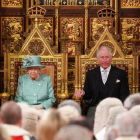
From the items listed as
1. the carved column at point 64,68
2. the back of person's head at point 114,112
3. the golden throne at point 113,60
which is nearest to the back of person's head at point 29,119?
the back of person's head at point 114,112

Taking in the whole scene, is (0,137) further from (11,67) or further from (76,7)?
(76,7)

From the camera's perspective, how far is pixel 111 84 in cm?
805

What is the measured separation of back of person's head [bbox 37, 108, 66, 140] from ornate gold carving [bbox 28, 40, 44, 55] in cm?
514

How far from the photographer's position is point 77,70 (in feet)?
28.5

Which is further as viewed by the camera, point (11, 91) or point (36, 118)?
point (11, 91)

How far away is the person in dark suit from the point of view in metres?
8.02

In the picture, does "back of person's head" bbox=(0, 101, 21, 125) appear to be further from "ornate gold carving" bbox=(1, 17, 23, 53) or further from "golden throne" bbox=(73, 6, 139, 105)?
"ornate gold carving" bbox=(1, 17, 23, 53)

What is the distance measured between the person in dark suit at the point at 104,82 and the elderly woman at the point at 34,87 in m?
0.63

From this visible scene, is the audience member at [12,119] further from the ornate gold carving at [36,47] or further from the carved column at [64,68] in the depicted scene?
the ornate gold carving at [36,47]

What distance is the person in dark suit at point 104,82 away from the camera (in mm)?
8023

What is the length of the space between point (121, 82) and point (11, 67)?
2051mm

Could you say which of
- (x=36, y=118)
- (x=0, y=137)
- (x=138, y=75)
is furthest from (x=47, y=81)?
(x=0, y=137)

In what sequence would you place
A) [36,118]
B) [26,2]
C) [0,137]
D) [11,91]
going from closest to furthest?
[0,137]
[36,118]
[11,91]
[26,2]

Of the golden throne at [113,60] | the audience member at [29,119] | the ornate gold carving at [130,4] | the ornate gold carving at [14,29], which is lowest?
the audience member at [29,119]
